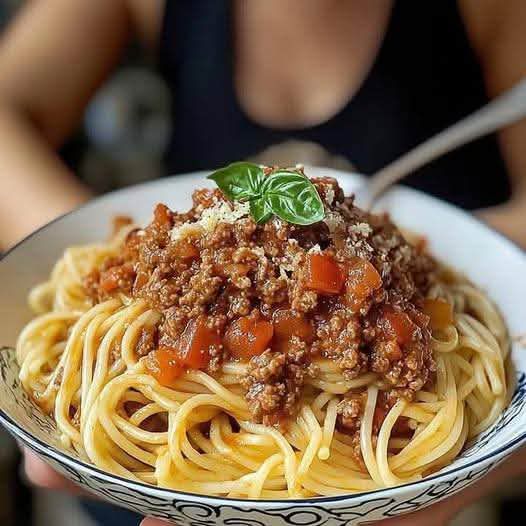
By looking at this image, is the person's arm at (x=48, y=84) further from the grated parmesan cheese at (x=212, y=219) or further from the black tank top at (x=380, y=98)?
the grated parmesan cheese at (x=212, y=219)

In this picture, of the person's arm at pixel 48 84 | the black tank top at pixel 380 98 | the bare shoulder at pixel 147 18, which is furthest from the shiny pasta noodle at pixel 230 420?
the bare shoulder at pixel 147 18

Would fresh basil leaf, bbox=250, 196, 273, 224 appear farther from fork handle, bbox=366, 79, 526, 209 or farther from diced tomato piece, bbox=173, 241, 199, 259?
fork handle, bbox=366, 79, 526, 209

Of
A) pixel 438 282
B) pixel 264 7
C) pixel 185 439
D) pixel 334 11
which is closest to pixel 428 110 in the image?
pixel 334 11

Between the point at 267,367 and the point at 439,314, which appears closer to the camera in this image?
the point at 267,367

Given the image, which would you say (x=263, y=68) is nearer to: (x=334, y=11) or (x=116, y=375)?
(x=334, y=11)

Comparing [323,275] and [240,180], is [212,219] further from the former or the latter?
[323,275]

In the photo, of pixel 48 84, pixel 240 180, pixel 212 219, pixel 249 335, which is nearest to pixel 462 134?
pixel 240 180
